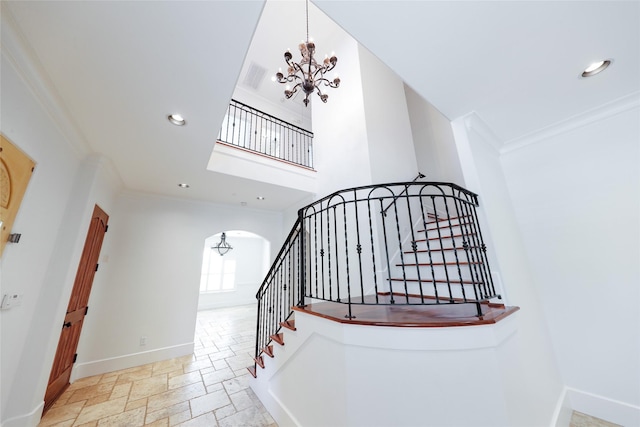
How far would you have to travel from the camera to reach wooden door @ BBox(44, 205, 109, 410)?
2.67 m

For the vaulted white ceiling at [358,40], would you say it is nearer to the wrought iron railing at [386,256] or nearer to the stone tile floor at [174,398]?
the wrought iron railing at [386,256]

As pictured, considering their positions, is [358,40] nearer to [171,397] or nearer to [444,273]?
[444,273]

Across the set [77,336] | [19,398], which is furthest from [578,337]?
[77,336]

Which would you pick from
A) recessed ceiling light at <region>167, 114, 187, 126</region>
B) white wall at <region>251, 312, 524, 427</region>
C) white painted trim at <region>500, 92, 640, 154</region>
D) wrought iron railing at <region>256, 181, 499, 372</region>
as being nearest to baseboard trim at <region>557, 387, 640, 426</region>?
white wall at <region>251, 312, 524, 427</region>

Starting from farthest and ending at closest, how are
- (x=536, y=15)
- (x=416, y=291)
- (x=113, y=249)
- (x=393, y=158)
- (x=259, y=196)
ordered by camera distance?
(x=259, y=196), (x=393, y=158), (x=113, y=249), (x=416, y=291), (x=536, y=15)

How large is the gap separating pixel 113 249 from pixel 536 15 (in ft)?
19.1

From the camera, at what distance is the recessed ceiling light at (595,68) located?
6.29ft

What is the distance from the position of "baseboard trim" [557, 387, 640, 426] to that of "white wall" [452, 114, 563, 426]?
0.59 feet

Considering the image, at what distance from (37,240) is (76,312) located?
1510 millimetres

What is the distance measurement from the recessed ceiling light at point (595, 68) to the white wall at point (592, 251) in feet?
2.27

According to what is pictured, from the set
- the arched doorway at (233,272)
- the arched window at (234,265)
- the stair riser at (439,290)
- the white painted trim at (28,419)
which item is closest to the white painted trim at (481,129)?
the stair riser at (439,290)

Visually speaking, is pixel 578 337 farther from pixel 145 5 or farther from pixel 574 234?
pixel 145 5

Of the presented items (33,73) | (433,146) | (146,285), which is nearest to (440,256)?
(433,146)

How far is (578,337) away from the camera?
2365 mm
